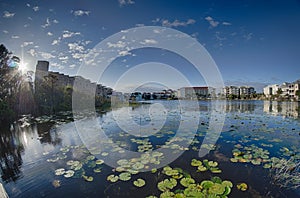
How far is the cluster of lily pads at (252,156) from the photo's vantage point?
16.1 ft

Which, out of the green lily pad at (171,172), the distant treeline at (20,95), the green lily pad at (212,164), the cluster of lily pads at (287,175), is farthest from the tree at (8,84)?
the cluster of lily pads at (287,175)

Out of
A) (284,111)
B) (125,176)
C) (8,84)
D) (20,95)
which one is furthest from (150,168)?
(284,111)

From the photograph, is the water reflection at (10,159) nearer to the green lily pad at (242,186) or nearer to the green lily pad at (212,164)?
the green lily pad at (212,164)

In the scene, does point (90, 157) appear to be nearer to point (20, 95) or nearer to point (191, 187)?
point (191, 187)

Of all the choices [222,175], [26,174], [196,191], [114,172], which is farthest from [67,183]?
[222,175]

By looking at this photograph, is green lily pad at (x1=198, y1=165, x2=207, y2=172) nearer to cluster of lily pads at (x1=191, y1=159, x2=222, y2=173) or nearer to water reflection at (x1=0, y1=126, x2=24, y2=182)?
cluster of lily pads at (x1=191, y1=159, x2=222, y2=173)

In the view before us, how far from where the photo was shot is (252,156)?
17.3 feet

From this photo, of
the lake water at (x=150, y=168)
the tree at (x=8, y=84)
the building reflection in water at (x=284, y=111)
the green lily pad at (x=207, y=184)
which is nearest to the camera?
the green lily pad at (x=207, y=184)

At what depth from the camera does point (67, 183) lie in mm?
3998

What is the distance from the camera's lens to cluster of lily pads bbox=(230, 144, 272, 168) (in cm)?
489

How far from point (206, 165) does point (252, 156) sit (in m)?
1.82

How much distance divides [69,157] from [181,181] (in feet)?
13.5

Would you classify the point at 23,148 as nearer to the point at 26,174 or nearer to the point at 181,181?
the point at 26,174

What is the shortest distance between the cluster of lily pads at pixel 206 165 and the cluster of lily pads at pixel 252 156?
0.83 metres
